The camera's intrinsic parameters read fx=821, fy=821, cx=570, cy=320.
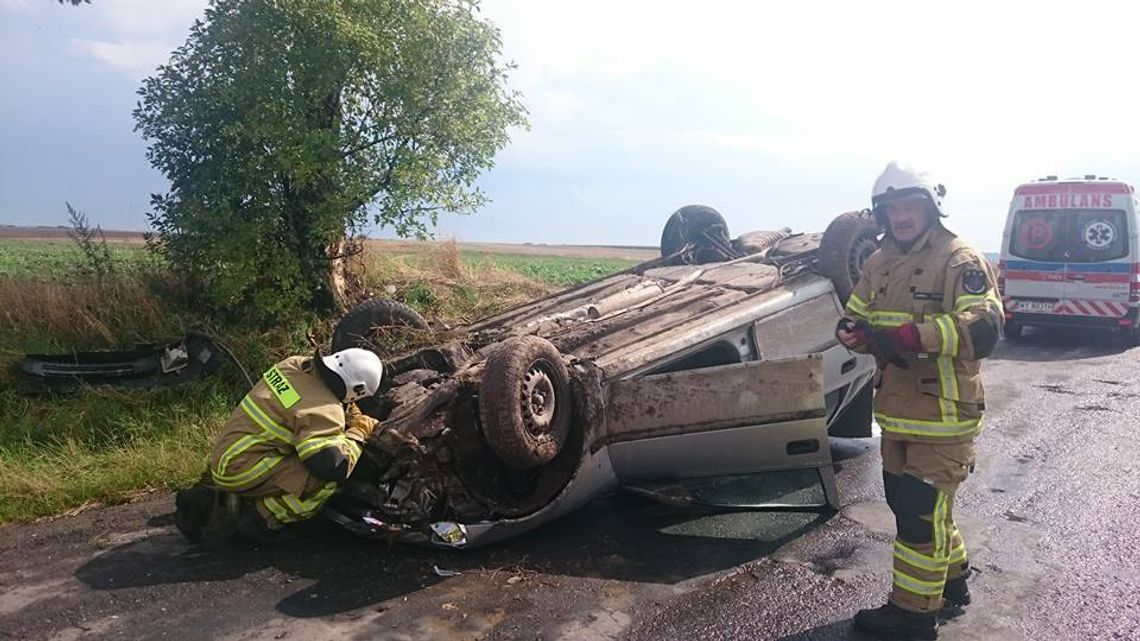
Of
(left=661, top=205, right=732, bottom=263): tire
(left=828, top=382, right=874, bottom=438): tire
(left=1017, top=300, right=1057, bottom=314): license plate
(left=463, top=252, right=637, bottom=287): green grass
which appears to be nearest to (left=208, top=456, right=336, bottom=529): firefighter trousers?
(left=463, top=252, right=637, bottom=287): green grass

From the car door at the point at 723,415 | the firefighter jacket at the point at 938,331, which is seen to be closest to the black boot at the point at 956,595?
the firefighter jacket at the point at 938,331

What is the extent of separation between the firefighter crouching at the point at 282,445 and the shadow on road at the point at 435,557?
0.56 feet

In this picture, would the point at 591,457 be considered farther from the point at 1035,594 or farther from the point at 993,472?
the point at 993,472

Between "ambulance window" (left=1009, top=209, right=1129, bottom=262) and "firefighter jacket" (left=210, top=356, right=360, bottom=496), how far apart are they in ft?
35.3

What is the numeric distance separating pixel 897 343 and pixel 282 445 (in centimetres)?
294

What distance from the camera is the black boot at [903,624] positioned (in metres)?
3.26

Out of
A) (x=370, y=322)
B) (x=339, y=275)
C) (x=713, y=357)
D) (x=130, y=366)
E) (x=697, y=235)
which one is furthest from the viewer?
(x=339, y=275)

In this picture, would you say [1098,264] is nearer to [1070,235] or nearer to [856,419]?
[1070,235]

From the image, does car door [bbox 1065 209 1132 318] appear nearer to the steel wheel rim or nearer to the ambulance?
the ambulance

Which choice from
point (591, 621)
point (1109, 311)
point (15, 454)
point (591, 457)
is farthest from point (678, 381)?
point (1109, 311)

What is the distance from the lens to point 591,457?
4152 mm

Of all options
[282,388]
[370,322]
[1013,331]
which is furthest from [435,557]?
[1013,331]

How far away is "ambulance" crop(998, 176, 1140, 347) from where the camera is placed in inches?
436

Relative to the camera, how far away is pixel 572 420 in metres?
4.23
